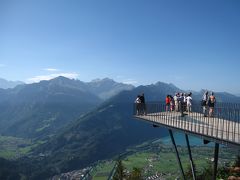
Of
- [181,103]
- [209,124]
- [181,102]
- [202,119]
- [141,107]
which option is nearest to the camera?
[209,124]

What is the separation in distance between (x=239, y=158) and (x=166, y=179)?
476ft

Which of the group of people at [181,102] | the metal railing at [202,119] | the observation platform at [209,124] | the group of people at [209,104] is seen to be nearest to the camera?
the observation platform at [209,124]

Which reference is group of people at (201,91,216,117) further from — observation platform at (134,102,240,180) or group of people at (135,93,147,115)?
group of people at (135,93,147,115)

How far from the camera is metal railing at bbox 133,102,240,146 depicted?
70.1ft

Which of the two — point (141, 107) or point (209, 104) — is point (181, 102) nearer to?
point (141, 107)

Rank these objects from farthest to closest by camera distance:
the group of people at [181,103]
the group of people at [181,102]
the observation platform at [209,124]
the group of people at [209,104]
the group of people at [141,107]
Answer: the group of people at [141,107] → the group of people at [181,102] → the group of people at [181,103] → the group of people at [209,104] → the observation platform at [209,124]

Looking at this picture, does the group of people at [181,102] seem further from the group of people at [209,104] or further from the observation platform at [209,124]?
the group of people at [209,104]

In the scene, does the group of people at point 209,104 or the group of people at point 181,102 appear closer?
the group of people at point 209,104

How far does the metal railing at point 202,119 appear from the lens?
70.1 ft

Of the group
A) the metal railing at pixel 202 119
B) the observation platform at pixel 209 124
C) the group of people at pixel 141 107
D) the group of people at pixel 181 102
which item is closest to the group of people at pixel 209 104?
the metal railing at pixel 202 119

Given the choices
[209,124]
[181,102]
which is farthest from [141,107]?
[209,124]

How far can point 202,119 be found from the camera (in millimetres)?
28531

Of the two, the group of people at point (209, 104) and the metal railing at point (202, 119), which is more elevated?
the group of people at point (209, 104)

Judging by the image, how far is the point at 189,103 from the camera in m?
32.8
